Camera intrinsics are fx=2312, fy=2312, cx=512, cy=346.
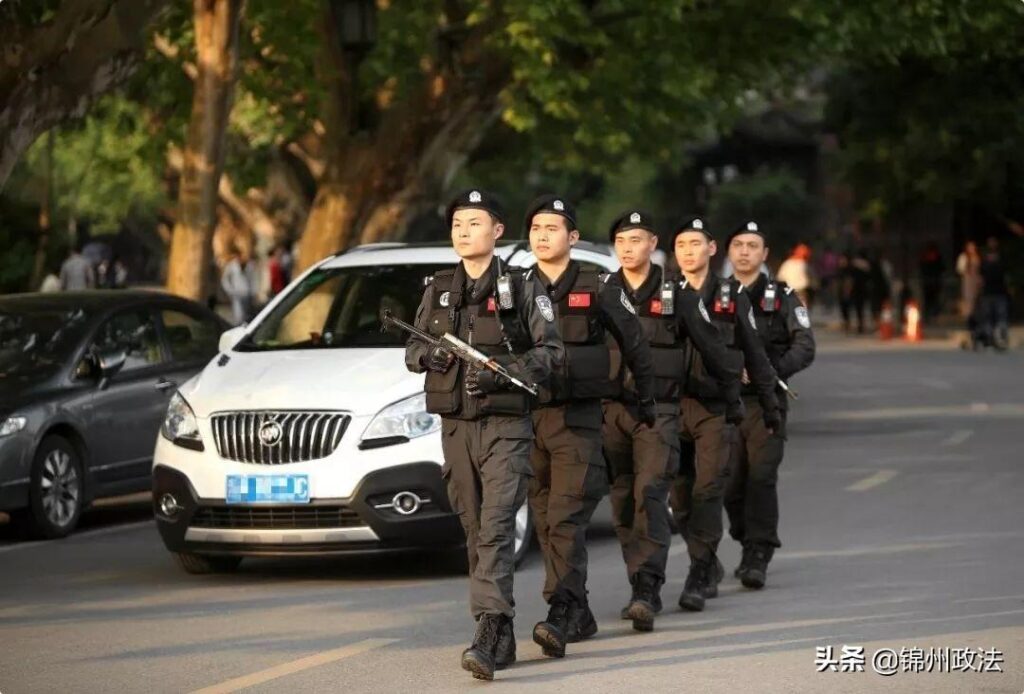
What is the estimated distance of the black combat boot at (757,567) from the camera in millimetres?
11047

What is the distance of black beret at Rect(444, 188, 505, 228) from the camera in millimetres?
8727

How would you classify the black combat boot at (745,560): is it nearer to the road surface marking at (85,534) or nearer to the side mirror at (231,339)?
the side mirror at (231,339)

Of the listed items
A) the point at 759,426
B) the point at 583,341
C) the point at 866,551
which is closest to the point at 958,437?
the point at 866,551

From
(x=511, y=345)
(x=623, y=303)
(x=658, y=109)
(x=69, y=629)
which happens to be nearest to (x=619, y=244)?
(x=623, y=303)

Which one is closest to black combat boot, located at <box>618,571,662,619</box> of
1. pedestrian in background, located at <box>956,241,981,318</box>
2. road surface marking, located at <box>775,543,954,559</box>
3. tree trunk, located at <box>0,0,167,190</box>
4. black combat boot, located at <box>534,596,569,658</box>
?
black combat boot, located at <box>534,596,569,658</box>

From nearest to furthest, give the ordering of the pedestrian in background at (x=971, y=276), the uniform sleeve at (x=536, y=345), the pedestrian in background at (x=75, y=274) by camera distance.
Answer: the uniform sleeve at (x=536, y=345) < the pedestrian in background at (x=75, y=274) < the pedestrian in background at (x=971, y=276)

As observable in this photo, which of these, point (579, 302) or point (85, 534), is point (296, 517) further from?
point (85, 534)

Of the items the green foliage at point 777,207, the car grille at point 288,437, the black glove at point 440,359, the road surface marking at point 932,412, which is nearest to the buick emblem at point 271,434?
the car grille at point 288,437

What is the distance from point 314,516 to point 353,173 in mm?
16192

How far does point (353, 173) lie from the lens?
2706 centimetres

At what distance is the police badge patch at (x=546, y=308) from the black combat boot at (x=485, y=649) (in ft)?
3.72

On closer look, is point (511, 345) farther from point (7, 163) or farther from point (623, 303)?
point (7, 163)

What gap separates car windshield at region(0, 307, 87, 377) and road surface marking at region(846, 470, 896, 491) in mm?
5413

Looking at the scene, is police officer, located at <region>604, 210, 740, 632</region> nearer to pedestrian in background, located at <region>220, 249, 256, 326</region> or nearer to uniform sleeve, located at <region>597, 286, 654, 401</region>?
uniform sleeve, located at <region>597, 286, 654, 401</region>
